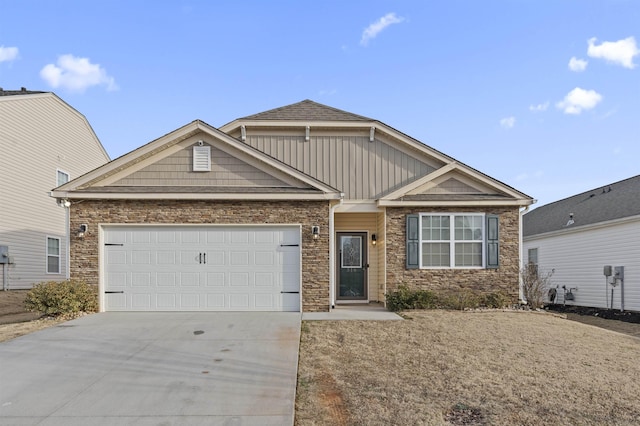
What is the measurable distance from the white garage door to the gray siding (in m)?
1.10

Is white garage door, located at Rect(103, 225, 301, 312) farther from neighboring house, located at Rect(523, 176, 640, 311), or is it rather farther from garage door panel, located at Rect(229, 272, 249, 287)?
neighboring house, located at Rect(523, 176, 640, 311)

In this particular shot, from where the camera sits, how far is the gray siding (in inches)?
463

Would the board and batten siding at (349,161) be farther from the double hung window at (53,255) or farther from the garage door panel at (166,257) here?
the double hung window at (53,255)

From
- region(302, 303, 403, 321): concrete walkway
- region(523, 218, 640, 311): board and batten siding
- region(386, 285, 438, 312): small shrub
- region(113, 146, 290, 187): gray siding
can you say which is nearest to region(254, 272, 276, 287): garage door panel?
region(302, 303, 403, 321): concrete walkway

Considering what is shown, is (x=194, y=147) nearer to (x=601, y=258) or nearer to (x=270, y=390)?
(x=270, y=390)

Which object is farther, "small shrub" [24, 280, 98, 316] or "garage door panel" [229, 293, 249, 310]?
"garage door panel" [229, 293, 249, 310]

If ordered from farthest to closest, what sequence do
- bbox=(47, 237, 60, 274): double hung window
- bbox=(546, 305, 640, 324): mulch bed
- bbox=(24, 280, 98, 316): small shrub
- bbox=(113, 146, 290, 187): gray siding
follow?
bbox=(47, 237, 60, 274): double hung window
bbox=(546, 305, 640, 324): mulch bed
bbox=(113, 146, 290, 187): gray siding
bbox=(24, 280, 98, 316): small shrub

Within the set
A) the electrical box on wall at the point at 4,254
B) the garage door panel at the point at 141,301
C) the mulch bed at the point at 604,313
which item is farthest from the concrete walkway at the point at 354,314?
the electrical box on wall at the point at 4,254

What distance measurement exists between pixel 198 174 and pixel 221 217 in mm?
1256

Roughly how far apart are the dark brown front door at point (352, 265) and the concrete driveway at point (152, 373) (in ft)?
14.6

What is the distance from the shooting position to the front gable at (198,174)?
11.5 m

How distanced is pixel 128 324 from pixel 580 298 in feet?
53.4

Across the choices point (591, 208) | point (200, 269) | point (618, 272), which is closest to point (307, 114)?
point (200, 269)

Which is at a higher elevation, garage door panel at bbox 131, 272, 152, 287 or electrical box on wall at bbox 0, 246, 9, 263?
electrical box on wall at bbox 0, 246, 9, 263
